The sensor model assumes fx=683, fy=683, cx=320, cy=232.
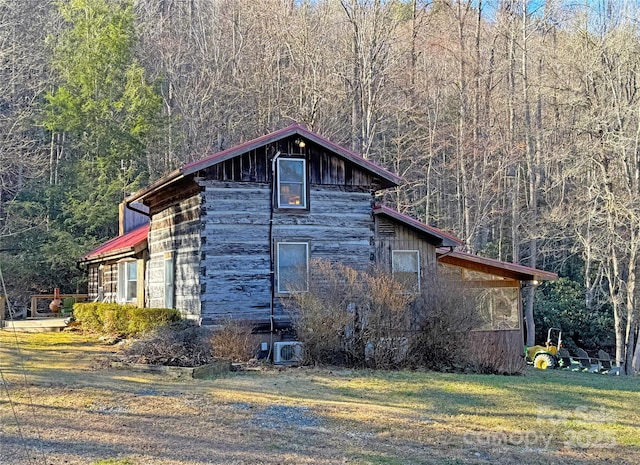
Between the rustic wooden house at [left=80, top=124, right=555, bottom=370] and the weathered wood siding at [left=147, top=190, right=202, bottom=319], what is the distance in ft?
0.09

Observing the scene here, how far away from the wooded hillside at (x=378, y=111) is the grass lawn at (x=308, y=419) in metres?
16.3

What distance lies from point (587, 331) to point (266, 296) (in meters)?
20.4

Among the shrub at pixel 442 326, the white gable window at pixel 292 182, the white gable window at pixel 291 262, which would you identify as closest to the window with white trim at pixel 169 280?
the white gable window at pixel 291 262

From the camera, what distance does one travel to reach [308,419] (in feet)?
30.1

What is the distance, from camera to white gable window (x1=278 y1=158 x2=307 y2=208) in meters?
17.2

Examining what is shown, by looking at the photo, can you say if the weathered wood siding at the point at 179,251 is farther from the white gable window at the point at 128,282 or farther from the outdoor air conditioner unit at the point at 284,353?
the outdoor air conditioner unit at the point at 284,353

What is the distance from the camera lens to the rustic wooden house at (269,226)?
16422 millimetres

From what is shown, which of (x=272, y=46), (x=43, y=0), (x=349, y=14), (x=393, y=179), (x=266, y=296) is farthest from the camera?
(x=43, y=0)

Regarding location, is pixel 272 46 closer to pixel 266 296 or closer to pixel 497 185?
pixel 497 185

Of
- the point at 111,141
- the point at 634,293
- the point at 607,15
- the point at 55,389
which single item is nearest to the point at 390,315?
the point at 55,389

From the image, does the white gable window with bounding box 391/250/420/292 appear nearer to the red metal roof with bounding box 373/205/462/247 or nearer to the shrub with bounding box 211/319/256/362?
the red metal roof with bounding box 373/205/462/247

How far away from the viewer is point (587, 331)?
3161 centimetres

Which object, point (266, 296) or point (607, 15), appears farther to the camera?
point (607, 15)

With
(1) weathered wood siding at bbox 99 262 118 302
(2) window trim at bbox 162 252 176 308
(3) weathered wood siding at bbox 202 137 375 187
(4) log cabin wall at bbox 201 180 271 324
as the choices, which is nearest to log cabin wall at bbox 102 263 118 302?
(1) weathered wood siding at bbox 99 262 118 302
